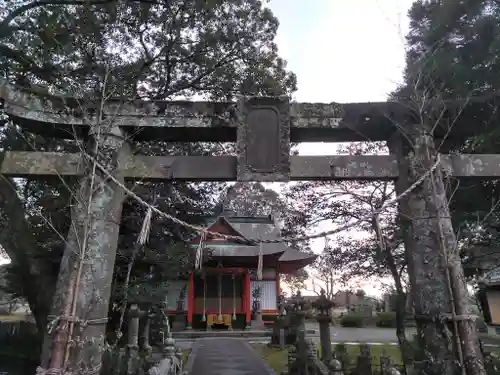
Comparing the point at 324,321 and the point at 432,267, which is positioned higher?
the point at 432,267

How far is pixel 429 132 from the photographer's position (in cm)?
554

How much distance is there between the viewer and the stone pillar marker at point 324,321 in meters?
9.03

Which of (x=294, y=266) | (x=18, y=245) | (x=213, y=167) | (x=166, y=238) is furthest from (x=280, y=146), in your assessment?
(x=294, y=266)

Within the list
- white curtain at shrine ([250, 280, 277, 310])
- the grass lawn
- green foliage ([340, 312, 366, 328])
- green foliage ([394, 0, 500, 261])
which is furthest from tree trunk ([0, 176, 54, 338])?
green foliage ([340, 312, 366, 328])

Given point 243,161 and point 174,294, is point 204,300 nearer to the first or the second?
point 174,294

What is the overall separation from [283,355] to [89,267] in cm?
1028

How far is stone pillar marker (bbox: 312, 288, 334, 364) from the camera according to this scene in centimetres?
903

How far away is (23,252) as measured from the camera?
6.34 m

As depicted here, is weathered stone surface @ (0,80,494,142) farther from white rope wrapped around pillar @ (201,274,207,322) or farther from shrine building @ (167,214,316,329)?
white rope wrapped around pillar @ (201,274,207,322)

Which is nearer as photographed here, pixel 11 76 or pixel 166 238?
pixel 11 76

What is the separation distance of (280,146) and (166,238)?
6.99 meters

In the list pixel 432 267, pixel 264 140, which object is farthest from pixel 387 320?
pixel 264 140

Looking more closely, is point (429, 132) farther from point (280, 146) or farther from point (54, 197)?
point (54, 197)

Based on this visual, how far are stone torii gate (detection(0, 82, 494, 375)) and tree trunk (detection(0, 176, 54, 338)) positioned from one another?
1379 mm
